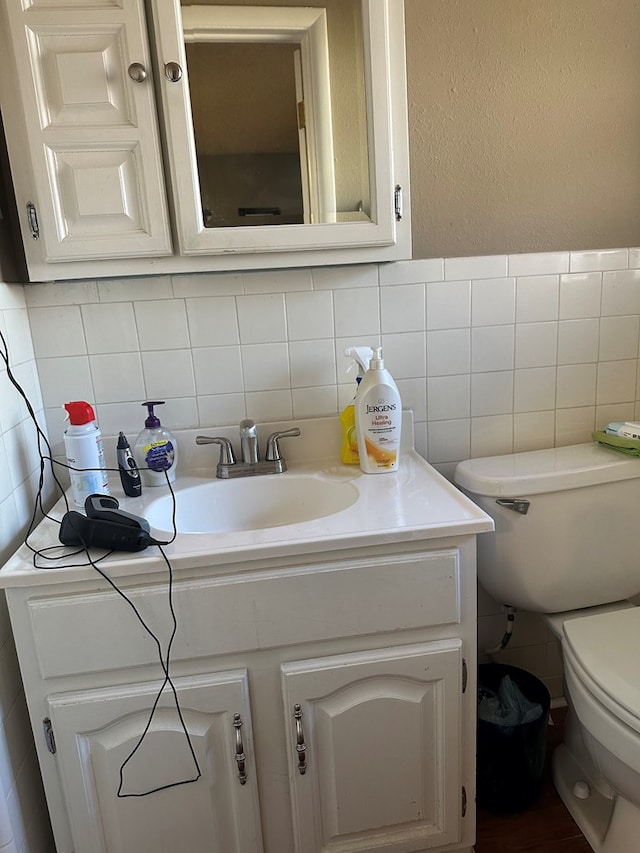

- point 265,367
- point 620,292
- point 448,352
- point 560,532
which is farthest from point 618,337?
point 265,367

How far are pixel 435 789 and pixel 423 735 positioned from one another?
130 mm

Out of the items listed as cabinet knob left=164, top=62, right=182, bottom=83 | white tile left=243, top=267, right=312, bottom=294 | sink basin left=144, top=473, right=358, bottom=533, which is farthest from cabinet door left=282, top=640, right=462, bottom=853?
cabinet knob left=164, top=62, right=182, bottom=83

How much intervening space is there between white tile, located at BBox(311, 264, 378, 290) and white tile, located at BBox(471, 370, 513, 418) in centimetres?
35

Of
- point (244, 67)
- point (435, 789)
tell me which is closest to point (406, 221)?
point (244, 67)

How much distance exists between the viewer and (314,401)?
4.42ft

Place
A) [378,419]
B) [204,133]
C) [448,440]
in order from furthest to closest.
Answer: [448,440]
[378,419]
[204,133]

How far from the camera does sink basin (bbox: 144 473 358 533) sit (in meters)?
1.20

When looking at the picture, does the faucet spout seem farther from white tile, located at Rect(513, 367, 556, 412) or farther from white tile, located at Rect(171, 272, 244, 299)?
white tile, located at Rect(513, 367, 556, 412)

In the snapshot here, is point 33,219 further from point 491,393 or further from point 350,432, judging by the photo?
point 491,393

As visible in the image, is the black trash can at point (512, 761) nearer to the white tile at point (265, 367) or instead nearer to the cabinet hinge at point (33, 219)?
the white tile at point (265, 367)

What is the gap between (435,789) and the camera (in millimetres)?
1090

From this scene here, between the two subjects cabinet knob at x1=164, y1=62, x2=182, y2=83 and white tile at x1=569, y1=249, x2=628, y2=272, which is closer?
cabinet knob at x1=164, y1=62, x2=182, y2=83

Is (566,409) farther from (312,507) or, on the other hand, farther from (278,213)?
(278,213)

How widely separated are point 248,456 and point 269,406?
0.44 feet
